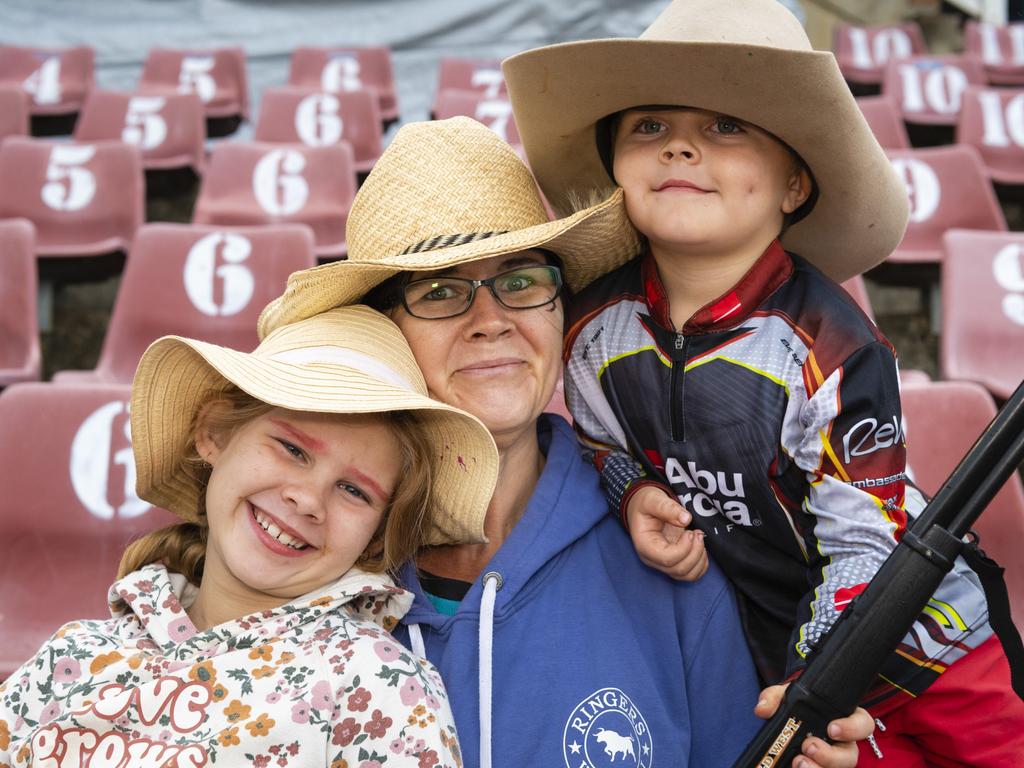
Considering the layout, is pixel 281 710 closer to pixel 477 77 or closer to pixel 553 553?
pixel 553 553

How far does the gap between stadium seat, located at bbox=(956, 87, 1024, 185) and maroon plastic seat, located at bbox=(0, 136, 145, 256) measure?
11.9 feet

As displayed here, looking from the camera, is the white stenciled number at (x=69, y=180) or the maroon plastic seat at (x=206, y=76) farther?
the maroon plastic seat at (x=206, y=76)

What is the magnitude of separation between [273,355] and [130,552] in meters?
0.38

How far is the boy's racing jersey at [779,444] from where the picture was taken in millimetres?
1308

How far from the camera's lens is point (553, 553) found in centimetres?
→ 142

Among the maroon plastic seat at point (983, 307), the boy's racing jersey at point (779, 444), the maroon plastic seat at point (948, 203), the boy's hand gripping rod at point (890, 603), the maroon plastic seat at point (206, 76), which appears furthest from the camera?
the maroon plastic seat at point (206, 76)

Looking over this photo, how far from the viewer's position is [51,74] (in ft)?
20.5

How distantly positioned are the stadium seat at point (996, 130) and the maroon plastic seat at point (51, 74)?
189 inches

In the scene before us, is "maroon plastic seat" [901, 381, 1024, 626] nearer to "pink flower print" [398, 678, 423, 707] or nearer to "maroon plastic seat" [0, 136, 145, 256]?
"pink flower print" [398, 678, 423, 707]

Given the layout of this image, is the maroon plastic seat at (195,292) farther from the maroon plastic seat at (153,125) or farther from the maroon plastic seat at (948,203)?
the maroon plastic seat at (948,203)

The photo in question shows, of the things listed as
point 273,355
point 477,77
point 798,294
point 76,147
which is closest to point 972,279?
point 798,294

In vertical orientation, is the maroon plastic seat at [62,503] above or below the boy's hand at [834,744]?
below

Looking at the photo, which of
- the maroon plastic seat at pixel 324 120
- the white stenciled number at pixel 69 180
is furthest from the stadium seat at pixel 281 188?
the maroon plastic seat at pixel 324 120

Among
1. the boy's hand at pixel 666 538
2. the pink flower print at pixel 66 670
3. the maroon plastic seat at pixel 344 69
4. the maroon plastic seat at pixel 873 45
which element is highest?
the boy's hand at pixel 666 538
